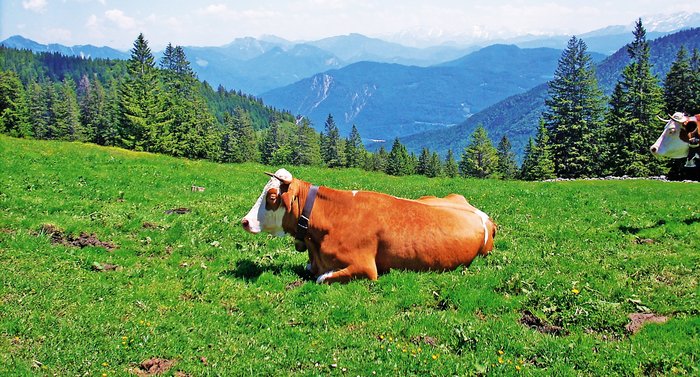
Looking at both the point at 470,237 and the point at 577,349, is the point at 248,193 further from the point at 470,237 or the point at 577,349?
the point at 577,349

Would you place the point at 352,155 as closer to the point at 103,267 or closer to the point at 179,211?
the point at 179,211

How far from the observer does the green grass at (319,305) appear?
20.8 feet

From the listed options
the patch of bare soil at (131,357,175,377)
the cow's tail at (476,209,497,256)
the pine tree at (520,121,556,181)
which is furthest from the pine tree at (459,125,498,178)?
the patch of bare soil at (131,357,175,377)

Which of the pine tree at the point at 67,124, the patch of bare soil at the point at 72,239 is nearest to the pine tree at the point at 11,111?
the pine tree at the point at 67,124

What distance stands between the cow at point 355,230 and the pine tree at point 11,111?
361 feet

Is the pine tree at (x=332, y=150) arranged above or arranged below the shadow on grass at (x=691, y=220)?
below

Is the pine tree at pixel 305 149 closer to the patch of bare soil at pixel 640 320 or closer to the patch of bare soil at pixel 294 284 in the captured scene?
the patch of bare soil at pixel 294 284

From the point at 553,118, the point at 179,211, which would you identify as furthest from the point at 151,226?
the point at 553,118

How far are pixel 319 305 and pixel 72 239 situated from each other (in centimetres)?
677

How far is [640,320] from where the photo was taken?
24.2 feet

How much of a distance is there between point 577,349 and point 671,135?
9.03 metres

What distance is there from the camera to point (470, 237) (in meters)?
10.0

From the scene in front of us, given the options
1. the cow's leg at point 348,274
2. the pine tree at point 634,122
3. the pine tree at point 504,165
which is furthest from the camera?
the pine tree at point 504,165

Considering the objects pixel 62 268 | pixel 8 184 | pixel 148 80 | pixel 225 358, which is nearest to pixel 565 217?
pixel 225 358
